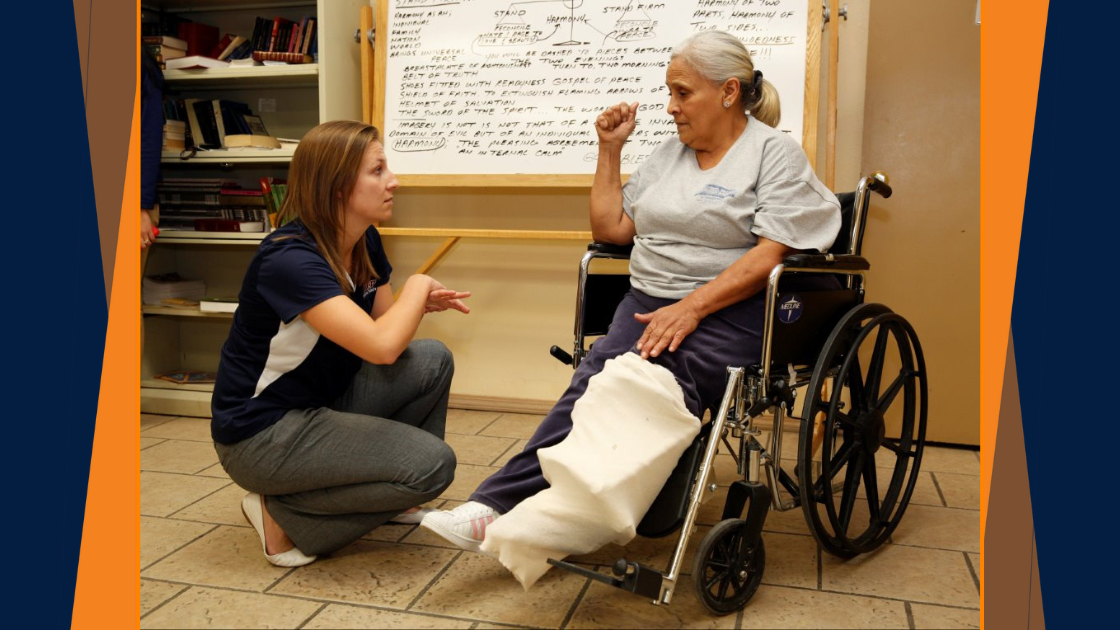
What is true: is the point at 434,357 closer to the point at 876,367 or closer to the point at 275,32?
the point at 876,367

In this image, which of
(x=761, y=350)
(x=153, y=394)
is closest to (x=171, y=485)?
(x=153, y=394)

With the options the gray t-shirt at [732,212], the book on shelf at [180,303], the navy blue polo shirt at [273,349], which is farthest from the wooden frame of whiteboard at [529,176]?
the navy blue polo shirt at [273,349]

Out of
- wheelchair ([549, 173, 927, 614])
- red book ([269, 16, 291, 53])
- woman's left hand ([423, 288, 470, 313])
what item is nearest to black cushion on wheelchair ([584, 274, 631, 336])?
wheelchair ([549, 173, 927, 614])

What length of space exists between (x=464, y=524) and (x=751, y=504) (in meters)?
0.53

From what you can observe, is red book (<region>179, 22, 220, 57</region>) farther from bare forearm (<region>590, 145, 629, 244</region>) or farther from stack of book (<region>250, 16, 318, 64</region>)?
bare forearm (<region>590, 145, 629, 244</region>)

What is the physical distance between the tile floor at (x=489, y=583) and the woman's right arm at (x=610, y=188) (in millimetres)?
738

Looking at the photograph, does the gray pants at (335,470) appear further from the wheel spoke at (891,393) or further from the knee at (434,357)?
the wheel spoke at (891,393)

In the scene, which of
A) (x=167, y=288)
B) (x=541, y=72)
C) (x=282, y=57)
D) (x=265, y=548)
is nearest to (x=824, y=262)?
(x=265, y=548)

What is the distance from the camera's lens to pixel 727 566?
60.3 inches

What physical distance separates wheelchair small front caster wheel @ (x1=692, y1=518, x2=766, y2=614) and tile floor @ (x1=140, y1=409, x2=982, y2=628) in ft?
0.14
